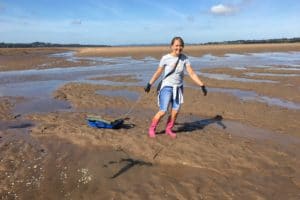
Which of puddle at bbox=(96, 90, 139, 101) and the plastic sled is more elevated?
the plastic sled

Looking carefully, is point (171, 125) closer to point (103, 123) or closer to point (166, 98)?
point (166, 98)

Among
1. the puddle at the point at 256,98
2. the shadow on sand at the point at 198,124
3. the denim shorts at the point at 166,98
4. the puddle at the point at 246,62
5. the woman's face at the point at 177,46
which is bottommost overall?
the puddle at the point at 246,62

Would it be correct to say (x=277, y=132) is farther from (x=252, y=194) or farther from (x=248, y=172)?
(x=252, y=194)

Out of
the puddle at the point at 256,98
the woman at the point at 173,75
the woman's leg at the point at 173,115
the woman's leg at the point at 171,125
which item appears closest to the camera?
the woman at the point at 173,75

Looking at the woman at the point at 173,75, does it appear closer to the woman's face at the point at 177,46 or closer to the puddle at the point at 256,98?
the woman's face at the point at 177,46

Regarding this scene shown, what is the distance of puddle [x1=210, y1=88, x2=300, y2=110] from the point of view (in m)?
11.8

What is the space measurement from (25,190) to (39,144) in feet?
7.50

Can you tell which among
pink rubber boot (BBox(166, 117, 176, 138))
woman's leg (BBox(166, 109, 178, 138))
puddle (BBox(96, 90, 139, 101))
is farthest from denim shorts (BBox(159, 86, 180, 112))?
puddle (BBox(96, 90, 139, 101))

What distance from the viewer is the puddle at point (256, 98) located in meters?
11.8

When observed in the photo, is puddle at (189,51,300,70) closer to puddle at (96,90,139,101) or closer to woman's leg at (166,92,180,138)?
puddle at (96,90,139,101)

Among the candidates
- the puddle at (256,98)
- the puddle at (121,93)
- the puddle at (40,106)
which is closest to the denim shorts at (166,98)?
the puddle at (40,106)

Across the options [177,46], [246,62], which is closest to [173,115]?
[177,46]

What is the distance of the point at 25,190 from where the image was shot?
17.7 ft

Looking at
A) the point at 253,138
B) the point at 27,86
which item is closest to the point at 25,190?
the point at 253,138
